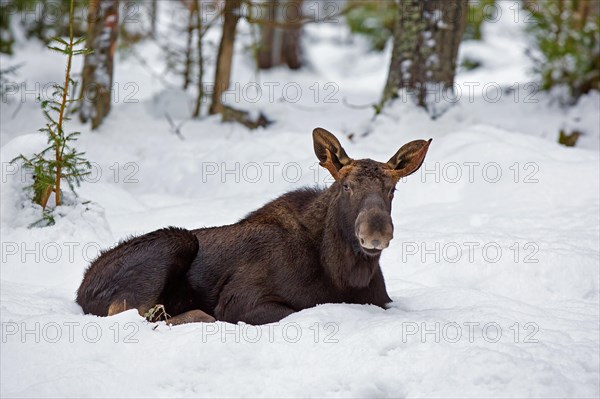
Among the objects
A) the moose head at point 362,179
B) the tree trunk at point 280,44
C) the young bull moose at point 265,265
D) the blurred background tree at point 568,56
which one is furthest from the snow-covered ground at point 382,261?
the tree trunk at point 280,44

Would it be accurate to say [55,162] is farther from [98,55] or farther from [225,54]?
[225,54]

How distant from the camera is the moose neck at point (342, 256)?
5.91m

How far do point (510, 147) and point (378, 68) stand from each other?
14.5 metres

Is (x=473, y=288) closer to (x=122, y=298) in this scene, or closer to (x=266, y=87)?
(x=122, y=298)

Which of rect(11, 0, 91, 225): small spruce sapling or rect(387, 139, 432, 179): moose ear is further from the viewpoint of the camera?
rect(11, 0, 91, 225): small spruce sapling

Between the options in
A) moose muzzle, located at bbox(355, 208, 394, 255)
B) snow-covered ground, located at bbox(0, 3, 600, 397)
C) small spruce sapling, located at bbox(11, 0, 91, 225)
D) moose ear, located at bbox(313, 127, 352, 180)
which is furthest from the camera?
small spruce sapling, located at bbox(11, 0, 91, 225)

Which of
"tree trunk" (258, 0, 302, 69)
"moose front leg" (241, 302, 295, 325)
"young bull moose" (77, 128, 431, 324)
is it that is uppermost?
"tree trunk" (258, 0, 302, 69)

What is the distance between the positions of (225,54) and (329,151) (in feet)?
26.7

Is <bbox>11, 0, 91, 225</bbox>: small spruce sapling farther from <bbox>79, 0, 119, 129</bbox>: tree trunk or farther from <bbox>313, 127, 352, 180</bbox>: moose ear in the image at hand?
<bbox>79, 0, 119, 129</bbox>: tree trunk

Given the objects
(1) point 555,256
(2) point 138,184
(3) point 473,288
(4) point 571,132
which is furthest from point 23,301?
(4) point 571,132

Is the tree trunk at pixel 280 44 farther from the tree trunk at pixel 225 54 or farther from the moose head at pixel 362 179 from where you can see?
the moose head at pixel 362 179

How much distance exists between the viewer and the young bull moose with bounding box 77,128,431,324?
5828 millimetres

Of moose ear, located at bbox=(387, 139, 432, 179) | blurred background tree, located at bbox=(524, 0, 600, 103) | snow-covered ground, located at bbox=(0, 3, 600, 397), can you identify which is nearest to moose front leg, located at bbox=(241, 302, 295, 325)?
snow-covered ground, located at bbox=(0, 3, 600, 397)

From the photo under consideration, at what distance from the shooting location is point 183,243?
20.3 feet
